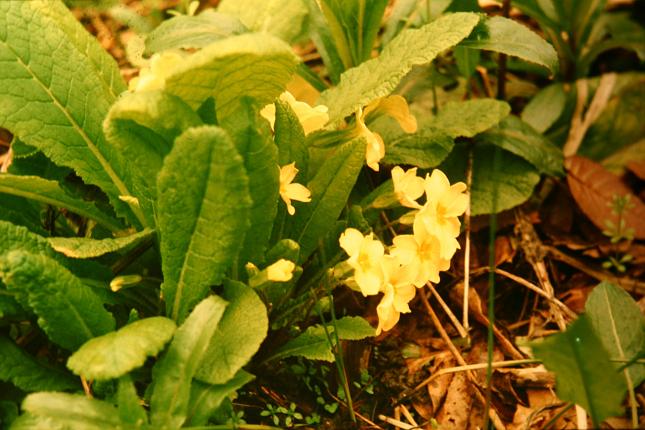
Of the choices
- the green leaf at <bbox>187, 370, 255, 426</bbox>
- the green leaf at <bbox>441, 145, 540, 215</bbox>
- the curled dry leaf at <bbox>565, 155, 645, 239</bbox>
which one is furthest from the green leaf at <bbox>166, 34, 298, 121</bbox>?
the curled dry leaf at <bbox>565, 155, 645, 239</bbox>

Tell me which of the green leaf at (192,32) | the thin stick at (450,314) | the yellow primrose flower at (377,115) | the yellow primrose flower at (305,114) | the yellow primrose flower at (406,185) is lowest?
the thin stick at (450,314)

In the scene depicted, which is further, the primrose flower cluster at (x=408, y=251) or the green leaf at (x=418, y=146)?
the green leaf at (x=418, y=146)

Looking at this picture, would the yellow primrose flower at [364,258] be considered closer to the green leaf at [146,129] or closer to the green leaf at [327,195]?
the green leaf at [327,195]

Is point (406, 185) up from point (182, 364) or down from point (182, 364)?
→ up

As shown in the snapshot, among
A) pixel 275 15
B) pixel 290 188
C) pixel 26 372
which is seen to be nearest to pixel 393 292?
pixel 290 188

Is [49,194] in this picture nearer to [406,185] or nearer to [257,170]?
[257,170]

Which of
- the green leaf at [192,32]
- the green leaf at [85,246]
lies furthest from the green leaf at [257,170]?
the green leaf at [192,32]
